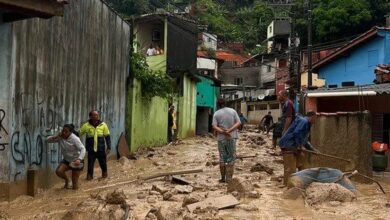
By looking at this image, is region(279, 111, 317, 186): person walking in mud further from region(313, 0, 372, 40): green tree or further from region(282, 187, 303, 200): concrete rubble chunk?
region(313, 0, 372, 40): green tree

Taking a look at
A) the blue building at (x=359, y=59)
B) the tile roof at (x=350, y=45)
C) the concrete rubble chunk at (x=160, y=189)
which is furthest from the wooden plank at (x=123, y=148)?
the tile roof at (x=350, y=45)

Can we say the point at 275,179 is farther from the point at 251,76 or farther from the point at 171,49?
the point at 251,76

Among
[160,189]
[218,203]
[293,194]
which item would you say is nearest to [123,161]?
[160,189]

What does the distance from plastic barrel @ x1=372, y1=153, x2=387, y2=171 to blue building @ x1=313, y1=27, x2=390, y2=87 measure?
1323 cm

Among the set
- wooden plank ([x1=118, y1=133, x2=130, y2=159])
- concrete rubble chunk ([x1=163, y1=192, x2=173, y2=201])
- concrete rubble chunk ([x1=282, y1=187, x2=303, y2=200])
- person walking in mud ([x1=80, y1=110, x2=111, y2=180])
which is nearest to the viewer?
concrete rubble chunk ([x1=163, y1=192, x2=173, y2=201])

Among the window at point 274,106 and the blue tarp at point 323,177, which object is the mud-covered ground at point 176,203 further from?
the window at point 274,106

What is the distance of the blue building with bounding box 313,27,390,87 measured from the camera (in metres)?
25.2

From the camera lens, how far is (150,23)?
3062cm

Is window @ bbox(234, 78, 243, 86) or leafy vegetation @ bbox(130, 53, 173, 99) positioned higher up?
window @ bbox(234, 78, 243, 86)

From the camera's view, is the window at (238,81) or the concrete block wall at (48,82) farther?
the window at (238,81)

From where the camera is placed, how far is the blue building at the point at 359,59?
25.2 meters

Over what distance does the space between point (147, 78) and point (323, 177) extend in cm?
1134

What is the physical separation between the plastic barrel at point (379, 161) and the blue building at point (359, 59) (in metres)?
13.2

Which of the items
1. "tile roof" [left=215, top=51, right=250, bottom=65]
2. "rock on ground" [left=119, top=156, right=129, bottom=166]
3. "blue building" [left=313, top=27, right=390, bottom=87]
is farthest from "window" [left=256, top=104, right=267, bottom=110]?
"rock on ground" [left=119, top=156, right=129, bottom=166]
